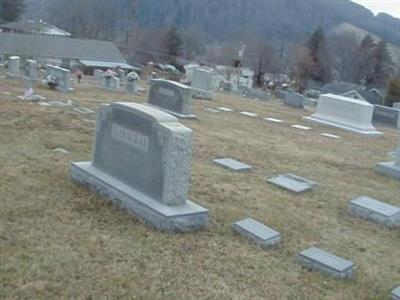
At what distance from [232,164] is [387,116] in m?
12.0

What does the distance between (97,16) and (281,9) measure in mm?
35336

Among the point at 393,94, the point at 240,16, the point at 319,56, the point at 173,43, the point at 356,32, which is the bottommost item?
the point at 393,94

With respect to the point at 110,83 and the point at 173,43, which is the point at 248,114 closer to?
the point at 110,83

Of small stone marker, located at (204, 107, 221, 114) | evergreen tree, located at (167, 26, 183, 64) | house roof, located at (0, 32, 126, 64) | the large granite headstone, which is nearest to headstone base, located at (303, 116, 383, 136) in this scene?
small stone marker, located at (204, 107, 221, 114)

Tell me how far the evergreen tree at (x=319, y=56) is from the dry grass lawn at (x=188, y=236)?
Result: 54.6 m

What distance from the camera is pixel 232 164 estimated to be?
7.46m

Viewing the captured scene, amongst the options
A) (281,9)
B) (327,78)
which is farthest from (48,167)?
(281,9)

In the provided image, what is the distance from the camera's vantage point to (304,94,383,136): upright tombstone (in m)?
13.8

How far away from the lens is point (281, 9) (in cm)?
9031

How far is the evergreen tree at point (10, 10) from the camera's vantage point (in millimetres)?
62866

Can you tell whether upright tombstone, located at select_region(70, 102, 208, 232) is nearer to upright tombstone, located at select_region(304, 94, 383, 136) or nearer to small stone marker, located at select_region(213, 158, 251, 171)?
small stone marker, located at select_region(213, 158, 251, 171)

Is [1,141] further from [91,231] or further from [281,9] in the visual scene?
[281,9]

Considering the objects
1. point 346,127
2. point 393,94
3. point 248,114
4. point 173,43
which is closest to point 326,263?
point 346,127

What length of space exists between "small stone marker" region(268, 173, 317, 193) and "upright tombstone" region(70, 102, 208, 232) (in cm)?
210
